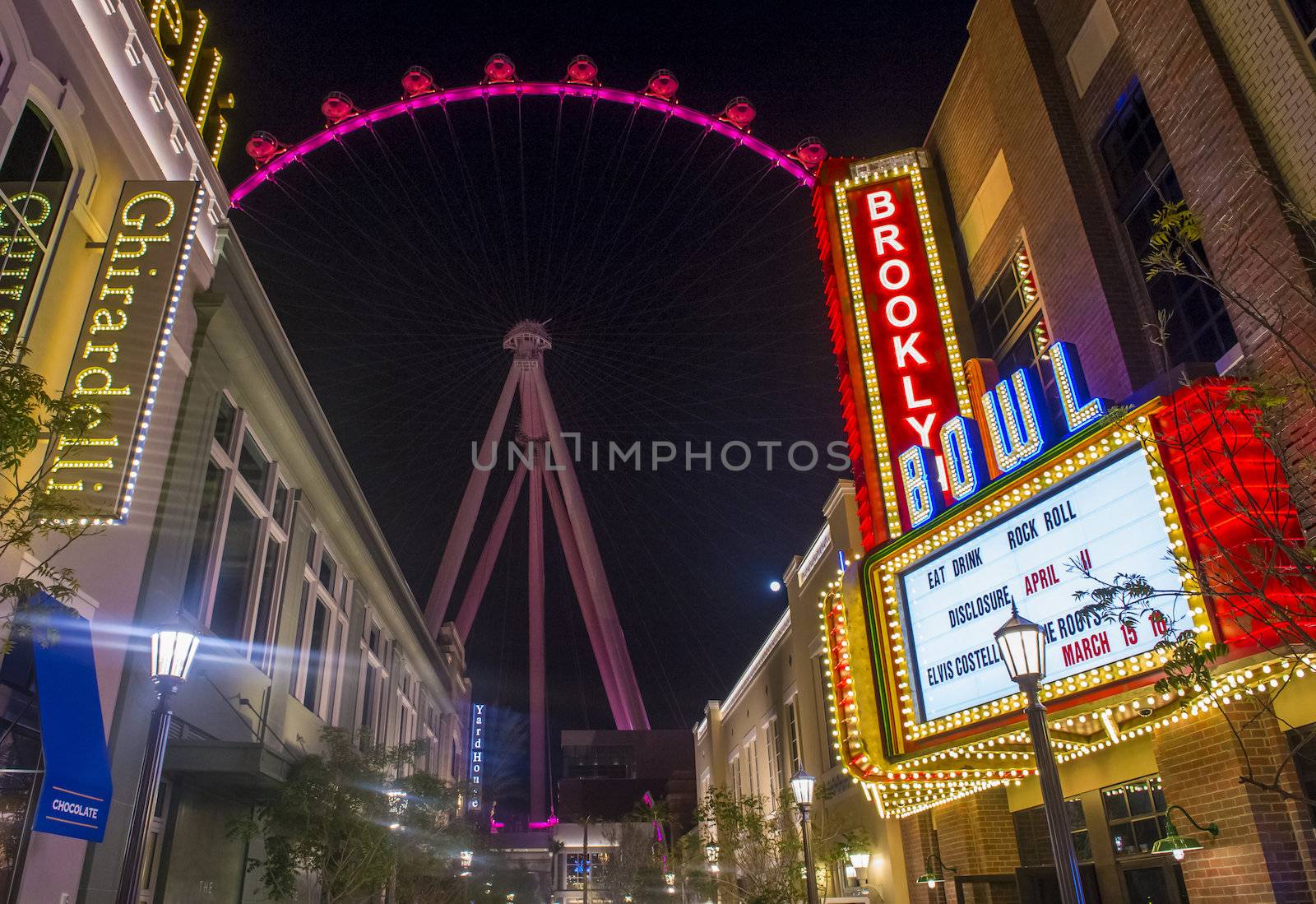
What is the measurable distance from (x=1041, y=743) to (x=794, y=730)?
83.9 feet

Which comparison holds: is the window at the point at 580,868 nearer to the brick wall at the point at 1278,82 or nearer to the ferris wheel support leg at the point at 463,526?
the ferris wheel support leg at the point at 463,526

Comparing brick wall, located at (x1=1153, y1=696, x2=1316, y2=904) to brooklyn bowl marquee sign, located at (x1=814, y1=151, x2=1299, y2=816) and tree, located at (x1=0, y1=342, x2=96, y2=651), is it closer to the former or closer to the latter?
brooklyn bowl marquee sign, located at (x1=814, y1=151, x2=1299, y2=816)

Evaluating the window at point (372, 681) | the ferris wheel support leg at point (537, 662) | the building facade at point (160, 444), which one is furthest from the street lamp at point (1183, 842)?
the ferris wheel support leg at point (537, 662)

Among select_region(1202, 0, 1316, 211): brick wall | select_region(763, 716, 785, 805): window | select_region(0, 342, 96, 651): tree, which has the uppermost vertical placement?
select_region(1202, 0, 1316, 211): brick wall

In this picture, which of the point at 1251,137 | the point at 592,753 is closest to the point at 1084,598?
the point at 1251,137

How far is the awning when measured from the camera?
32.2 feet

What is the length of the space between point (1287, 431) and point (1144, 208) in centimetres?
522

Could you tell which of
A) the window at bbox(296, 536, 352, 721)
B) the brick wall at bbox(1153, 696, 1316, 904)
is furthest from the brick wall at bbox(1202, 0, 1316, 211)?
the window at bbox(296, 536, 352, 721)

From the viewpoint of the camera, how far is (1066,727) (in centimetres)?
1424

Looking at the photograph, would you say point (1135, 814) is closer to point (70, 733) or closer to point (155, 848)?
point (70, 733)

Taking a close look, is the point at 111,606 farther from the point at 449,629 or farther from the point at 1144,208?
the point at 449,629

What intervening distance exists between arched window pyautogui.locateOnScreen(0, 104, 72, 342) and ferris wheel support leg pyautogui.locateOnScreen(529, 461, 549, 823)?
4610cm

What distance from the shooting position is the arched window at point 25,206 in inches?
445

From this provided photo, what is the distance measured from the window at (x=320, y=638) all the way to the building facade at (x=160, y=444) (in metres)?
0.13
